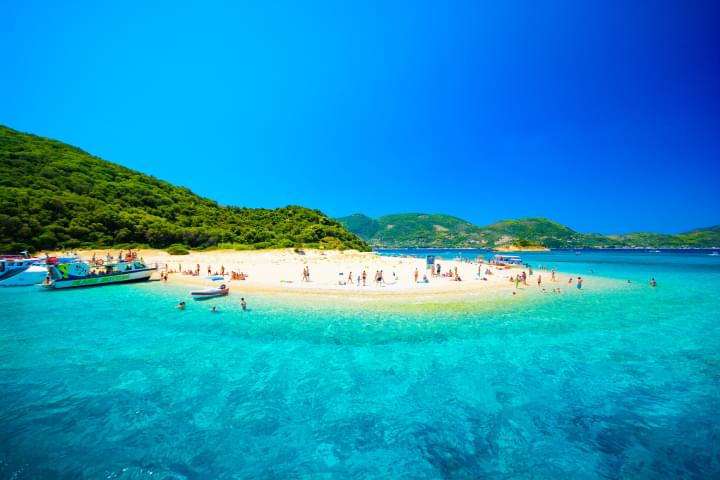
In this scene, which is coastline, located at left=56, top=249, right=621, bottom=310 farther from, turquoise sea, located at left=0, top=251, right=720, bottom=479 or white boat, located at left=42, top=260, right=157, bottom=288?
turquoise sea, located at left=0, top=251, right=720, bottom=479

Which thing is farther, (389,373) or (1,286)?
(1,286)

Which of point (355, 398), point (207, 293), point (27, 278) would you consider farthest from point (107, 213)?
point (355, 398)

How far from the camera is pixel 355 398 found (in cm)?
1028

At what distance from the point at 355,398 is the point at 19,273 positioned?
42179 millimetres

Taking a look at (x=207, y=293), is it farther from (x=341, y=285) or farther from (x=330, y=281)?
(x=330, y=281)

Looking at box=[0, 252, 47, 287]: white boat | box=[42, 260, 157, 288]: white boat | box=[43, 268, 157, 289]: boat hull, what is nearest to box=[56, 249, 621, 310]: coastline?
box=[43, 268, 157, 289]: boat hull

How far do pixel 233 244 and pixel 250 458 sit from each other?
55578mm

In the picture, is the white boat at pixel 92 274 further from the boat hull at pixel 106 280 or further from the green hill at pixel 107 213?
the green hill at pixel 107 213

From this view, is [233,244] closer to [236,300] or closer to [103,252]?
[103,252]

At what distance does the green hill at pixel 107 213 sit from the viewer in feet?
147

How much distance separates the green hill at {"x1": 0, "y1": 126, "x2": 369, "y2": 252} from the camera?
147 feet

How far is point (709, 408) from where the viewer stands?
382 inches

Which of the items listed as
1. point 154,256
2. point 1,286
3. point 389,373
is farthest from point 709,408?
point 154,256

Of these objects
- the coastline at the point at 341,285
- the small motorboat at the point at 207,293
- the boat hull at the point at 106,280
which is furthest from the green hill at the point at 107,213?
the small motorboat at the point at 207,293
